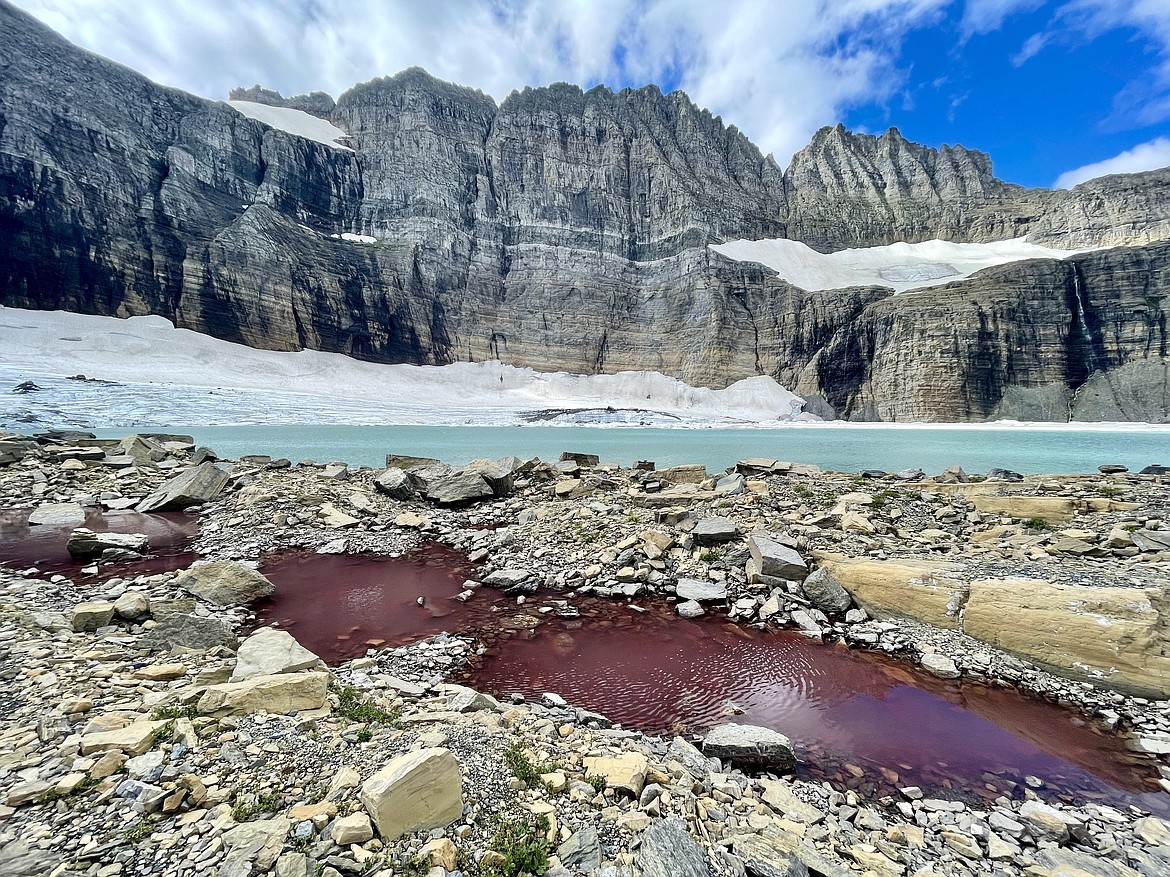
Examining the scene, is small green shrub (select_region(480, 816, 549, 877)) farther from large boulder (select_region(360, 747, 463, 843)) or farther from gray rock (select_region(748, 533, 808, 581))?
gray rock (select_region(748, 533, 808, 581))

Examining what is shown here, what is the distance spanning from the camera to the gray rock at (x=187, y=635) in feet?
19.2

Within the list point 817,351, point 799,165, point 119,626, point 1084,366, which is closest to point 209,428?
point 119,626

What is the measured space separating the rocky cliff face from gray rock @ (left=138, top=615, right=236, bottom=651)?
9955 cm

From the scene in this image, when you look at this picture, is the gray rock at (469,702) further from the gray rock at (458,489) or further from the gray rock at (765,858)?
the gray rock at (458,489)

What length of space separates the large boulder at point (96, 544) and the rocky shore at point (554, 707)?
0.05 m

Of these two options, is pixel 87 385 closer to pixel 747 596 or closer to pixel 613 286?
pixel 747 596

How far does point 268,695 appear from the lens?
167 inches

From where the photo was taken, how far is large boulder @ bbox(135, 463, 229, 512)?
46.5ft

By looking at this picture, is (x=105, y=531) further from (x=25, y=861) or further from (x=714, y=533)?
(x=714, y=533)

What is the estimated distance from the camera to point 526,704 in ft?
19.2

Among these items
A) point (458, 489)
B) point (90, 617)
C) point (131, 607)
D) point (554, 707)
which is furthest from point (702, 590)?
point (90, 617)

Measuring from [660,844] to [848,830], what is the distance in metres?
1.93

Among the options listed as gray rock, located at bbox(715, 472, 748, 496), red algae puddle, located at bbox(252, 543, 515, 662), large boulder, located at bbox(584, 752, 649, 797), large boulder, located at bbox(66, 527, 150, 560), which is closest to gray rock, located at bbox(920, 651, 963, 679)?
large boulder, located at bbox(584, 752, 649, 797)

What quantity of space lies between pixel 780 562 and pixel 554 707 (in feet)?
17.5
